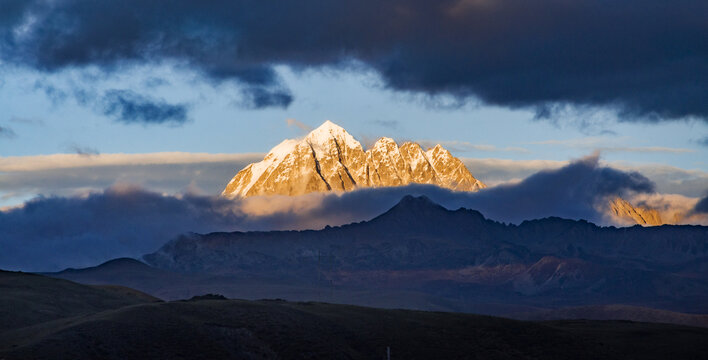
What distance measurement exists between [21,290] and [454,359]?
297 feet

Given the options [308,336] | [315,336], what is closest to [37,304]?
[308,336]

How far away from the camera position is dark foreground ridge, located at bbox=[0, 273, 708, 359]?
409 ft

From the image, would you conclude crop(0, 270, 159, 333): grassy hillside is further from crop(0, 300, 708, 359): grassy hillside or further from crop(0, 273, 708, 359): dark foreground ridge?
crop(0, 300, 708, 359): grassy hillside

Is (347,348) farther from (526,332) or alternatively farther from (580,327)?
(580,327)

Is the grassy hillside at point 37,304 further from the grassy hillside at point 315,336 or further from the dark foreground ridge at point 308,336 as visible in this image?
the grassy hillside at point 315,336

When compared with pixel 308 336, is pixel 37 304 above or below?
above

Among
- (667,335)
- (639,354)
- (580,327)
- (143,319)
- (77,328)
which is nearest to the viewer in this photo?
(77,328)

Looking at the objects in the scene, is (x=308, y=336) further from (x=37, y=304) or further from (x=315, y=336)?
(x=37, y=304)

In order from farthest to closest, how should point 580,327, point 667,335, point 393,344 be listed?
point 580,327 → point 667,335 → point 393,344

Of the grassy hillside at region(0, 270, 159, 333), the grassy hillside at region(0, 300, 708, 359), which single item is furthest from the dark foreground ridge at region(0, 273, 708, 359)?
the grassy hillside at region(0, 270, 159, 333)

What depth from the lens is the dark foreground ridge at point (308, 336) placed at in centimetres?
12475

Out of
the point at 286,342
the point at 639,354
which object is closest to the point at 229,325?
the point at 286,342

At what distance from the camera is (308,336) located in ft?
468

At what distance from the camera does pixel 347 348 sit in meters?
141
